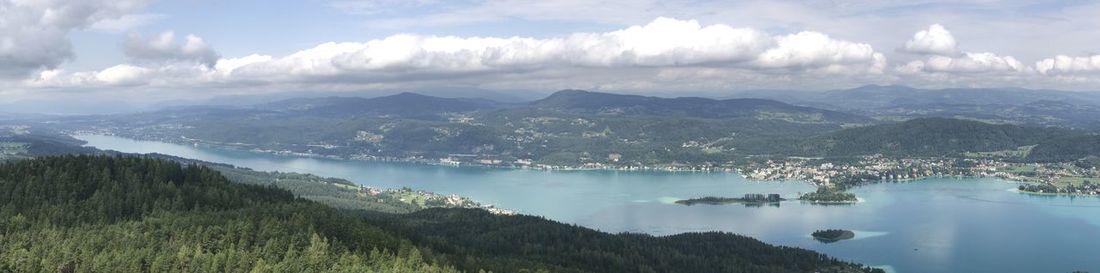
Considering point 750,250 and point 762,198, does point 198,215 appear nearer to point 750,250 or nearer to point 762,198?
point 750,250

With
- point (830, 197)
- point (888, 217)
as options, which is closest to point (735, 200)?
point (830, 197)

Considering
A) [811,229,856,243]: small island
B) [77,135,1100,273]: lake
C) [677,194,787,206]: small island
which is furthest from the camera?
[677,194,787,206]: small island

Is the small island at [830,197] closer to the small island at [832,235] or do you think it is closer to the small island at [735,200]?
the small island at [735,200]

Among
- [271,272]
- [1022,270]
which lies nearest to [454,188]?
[1022,270]

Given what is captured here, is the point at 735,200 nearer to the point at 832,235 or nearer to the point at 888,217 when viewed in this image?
the point at 888,217

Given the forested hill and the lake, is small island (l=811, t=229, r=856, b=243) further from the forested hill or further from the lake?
the forested hill

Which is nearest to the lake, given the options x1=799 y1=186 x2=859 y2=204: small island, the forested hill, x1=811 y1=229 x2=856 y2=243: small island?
x1=811 y1=229 x2=856 y2=243: small island

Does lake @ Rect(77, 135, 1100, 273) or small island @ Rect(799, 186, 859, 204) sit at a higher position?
small island @ Rect(799, 186, 859, 204)
